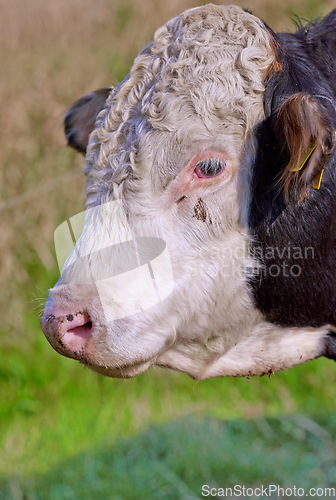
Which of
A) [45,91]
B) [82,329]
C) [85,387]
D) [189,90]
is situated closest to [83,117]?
[189,90]

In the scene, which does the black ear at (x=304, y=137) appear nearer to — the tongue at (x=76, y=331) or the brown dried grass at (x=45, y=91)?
the tongue at (x=76, y=331)

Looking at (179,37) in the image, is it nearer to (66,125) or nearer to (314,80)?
(314,80)

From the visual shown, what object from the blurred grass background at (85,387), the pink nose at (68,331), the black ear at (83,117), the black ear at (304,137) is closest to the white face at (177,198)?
the pink nose at (68,331)

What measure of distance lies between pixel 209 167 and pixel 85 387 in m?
3.47

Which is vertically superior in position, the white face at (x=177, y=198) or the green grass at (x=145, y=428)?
the white face at (x=177, y=198)

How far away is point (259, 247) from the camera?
2475mm

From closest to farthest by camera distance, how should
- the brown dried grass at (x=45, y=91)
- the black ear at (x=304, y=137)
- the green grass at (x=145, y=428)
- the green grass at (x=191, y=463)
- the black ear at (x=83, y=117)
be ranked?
the black ear at (x=304, y=137), the black ear at (x=83, y=117), the green grass at (x=191, y=463), the green grass at (x=145, y=428), the brown dried grass at (x=45, y=91)

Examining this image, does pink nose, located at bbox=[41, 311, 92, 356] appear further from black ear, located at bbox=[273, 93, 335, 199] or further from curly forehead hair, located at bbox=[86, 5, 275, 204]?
black ear, located at bbox=[273, 93, 335, 199]

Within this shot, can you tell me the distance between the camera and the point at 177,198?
2387 mm

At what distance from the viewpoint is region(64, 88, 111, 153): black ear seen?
312 centimetres

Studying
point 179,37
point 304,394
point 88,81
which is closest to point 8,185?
point 88,81

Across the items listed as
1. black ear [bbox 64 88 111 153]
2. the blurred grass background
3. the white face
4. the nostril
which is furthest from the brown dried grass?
the nostril

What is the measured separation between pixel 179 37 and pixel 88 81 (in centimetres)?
438

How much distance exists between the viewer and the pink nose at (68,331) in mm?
2281
